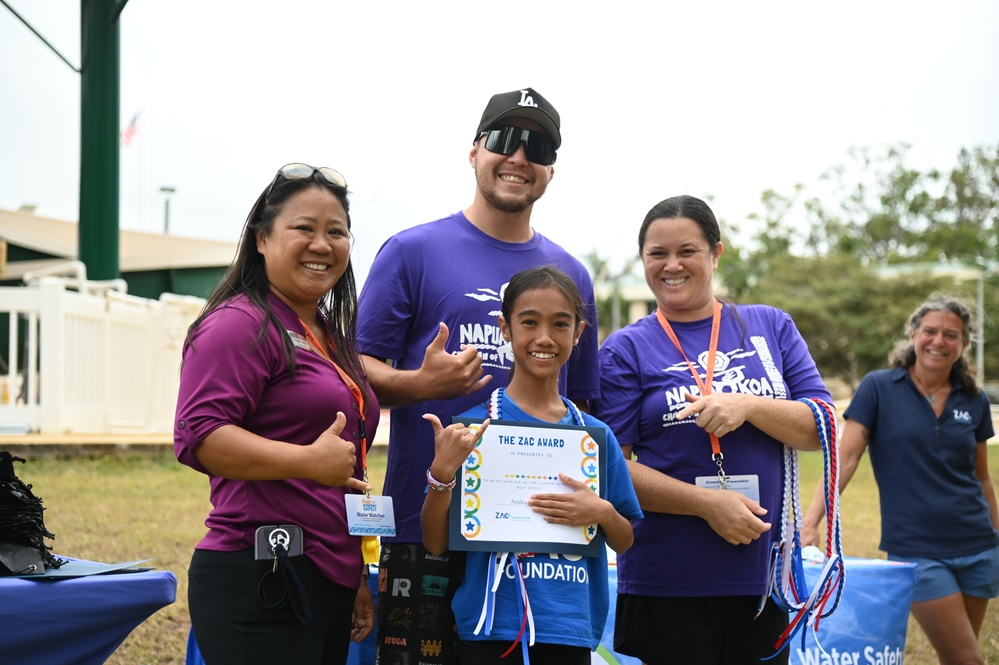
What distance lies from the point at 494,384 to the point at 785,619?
122 cm

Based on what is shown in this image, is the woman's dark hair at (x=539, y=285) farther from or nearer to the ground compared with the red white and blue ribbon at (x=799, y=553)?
farther from the ground

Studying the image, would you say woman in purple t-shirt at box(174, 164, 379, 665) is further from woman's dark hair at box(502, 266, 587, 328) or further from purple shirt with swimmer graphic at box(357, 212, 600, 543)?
woman's dark hair at box(502, 266, 587, 328)

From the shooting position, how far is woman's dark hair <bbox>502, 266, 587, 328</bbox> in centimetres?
293

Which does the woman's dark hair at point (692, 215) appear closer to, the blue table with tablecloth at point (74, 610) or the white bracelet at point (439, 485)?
the white bracelet at point (439, 485)

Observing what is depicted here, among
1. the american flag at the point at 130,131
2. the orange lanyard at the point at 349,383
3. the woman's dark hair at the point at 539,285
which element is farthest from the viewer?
the american flag at the point at 130,131

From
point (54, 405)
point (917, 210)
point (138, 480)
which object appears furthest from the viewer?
point (917, 210)

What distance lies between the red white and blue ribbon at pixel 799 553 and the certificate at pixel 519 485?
725 millimetres

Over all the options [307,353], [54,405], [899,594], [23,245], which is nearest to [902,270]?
[23,245]

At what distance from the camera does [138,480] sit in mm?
9805

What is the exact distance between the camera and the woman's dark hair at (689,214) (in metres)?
3.36

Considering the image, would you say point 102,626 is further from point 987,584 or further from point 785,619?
point 987,584

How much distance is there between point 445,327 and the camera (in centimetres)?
279

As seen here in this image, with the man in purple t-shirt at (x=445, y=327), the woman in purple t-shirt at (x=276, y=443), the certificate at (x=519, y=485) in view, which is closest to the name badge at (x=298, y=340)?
the woman in purple t-shirt at (x=276, y=443)

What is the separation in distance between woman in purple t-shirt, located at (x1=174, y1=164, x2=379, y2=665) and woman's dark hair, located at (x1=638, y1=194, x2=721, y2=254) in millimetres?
1140
